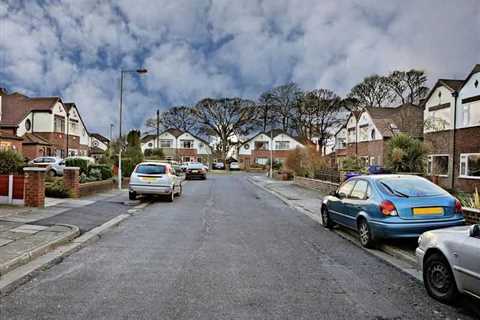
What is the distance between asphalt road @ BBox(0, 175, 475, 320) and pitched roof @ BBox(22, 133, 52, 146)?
37.8 meters

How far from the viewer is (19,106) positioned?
156ft

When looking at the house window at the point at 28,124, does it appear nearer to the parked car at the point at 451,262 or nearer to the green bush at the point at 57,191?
the green bush at the point at 57,191

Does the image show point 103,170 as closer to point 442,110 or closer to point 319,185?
point 319,185

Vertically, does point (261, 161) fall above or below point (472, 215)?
above

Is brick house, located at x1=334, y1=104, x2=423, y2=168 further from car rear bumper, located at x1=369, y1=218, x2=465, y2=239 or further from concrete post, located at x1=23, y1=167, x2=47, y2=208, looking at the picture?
car rear bumper, located at x1=369, y1=218, x2=465, y2=239

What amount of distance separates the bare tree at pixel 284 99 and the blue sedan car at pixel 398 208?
54.5 meters

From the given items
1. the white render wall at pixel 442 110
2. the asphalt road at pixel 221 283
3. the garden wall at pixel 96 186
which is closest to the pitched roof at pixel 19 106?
the garden wall at pixel 96 186

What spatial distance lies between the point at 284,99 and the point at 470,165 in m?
40.3

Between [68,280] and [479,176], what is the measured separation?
23308mm

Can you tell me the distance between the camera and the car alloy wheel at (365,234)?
8.30 metres

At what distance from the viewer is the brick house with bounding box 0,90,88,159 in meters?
43.1

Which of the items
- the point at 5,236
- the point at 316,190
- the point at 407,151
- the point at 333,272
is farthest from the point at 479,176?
the point at 5,236

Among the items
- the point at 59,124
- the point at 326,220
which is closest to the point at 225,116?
the point at 59,124

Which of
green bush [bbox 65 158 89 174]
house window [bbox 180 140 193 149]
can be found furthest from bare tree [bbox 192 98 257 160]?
green bush [bbox 65 158 89 174]
